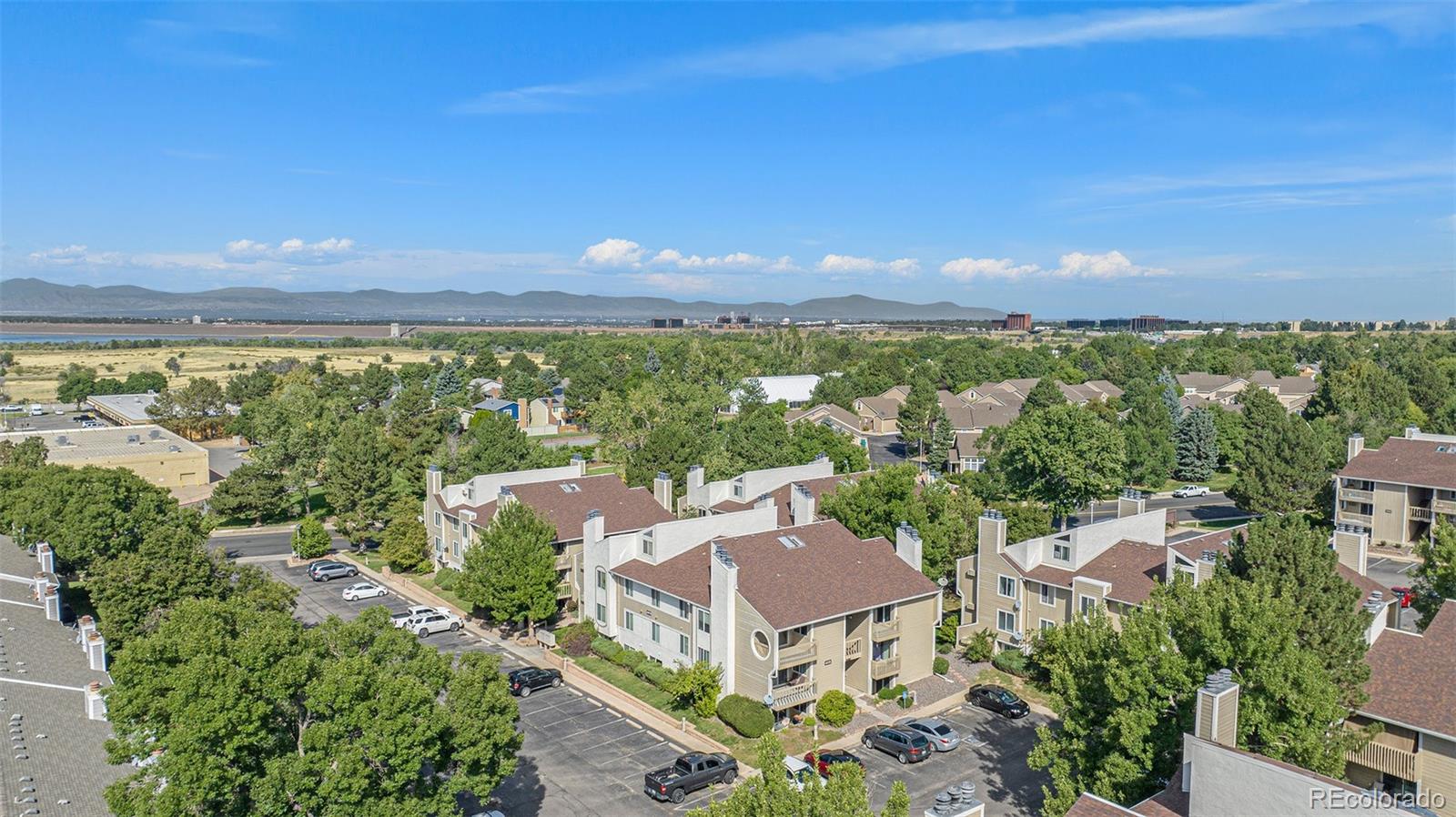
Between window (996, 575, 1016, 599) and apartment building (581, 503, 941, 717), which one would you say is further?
window (996, 575, 1016, 599)

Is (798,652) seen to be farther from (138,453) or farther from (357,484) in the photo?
(138,453)

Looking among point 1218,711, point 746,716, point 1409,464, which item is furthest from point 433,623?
point 1409,464

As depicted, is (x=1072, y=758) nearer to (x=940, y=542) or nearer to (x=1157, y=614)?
(x=1157, y=614)

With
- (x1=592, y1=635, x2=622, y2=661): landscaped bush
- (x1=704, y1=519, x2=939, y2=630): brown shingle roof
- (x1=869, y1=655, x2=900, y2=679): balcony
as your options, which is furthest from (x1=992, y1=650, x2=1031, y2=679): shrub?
(x1=592, y1=635, x2=622, y2=661): landscaped bush

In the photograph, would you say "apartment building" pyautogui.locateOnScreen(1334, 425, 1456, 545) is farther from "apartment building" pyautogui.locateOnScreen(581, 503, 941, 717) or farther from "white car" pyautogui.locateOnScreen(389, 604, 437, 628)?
"white car" pyautogui.locateOnScreen(389, 604, 437, 628)

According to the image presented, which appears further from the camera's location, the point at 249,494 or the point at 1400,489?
the point at 249,494

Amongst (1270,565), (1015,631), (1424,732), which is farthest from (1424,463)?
(1424,732)
